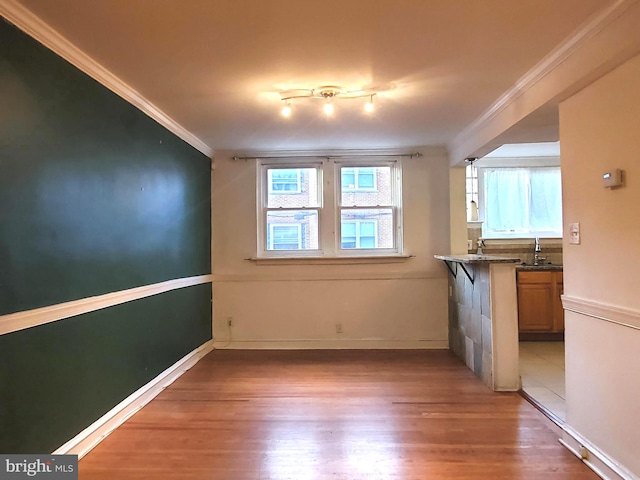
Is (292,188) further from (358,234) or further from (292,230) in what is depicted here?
(358,234)

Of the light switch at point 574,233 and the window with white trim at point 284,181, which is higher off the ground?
the window with white trim at point 284,181

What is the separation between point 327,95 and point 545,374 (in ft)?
9.85

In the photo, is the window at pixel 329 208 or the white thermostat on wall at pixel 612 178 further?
the window at pixel 329 208

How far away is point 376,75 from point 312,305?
286 centimetres

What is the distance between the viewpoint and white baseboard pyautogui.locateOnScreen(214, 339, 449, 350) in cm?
488

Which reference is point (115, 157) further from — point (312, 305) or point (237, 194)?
point (312, 305)

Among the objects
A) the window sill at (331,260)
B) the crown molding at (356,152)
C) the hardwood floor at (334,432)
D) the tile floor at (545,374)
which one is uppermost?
the crown molding at (356,152)

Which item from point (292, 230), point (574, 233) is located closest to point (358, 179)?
point (292, 230)

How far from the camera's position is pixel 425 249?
4.92 m

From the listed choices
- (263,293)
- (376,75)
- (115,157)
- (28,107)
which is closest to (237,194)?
(263,293)

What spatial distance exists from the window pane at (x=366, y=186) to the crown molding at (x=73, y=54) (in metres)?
2.08

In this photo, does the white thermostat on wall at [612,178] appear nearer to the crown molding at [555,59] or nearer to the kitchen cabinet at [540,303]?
the crown molding at [555,59]

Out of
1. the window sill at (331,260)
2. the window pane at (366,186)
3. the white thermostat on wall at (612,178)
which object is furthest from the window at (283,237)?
the white thermostat on wall at (612,178)

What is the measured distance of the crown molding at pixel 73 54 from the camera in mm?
1955
